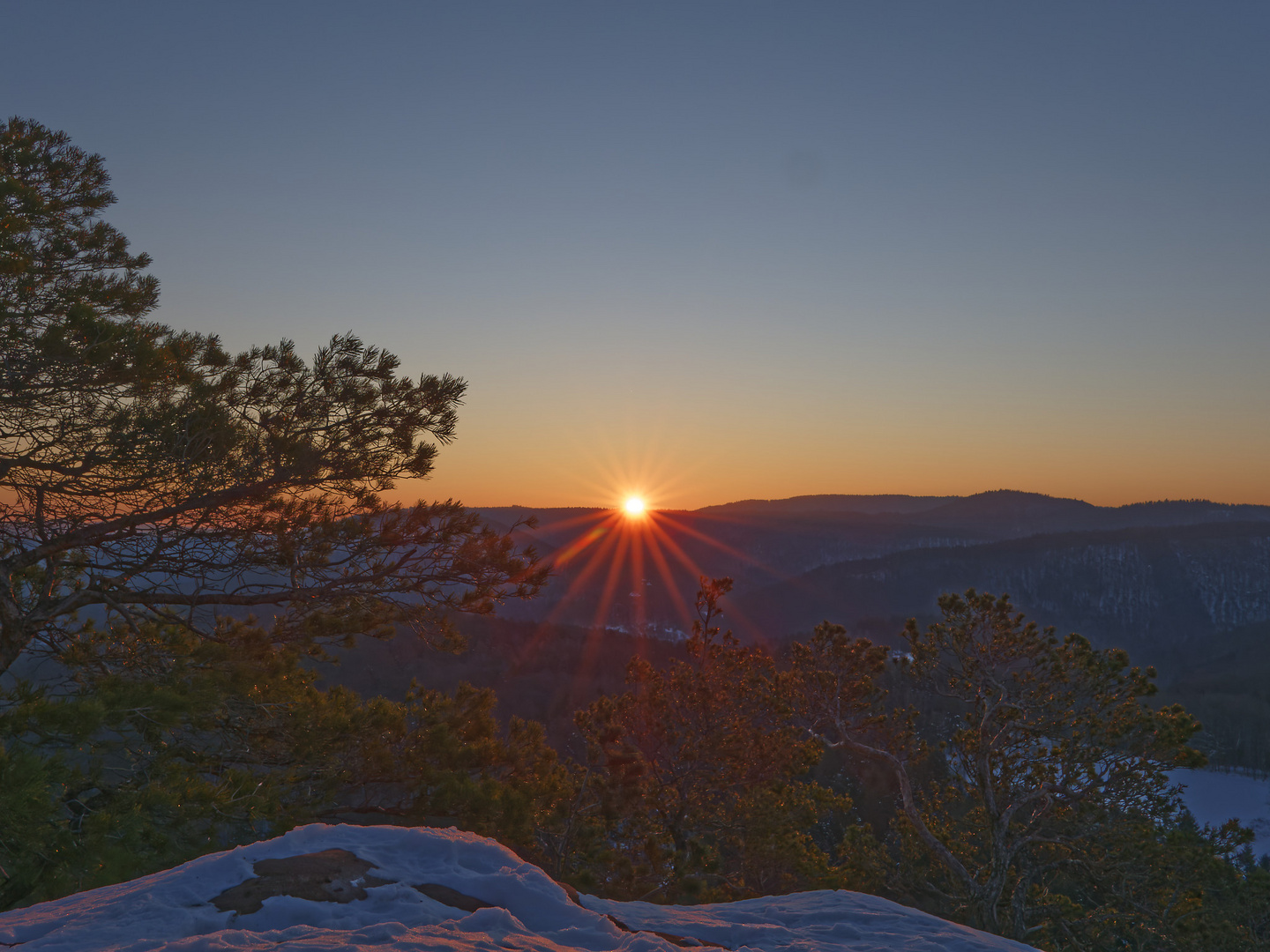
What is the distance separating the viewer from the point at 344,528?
9.23 metres

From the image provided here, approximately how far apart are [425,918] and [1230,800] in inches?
5799

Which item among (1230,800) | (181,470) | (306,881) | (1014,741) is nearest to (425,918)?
(306,881)

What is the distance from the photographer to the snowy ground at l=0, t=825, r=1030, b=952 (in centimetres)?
333

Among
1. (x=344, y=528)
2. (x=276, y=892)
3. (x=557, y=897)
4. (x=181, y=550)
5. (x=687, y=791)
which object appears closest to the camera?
(x=276, y=892)

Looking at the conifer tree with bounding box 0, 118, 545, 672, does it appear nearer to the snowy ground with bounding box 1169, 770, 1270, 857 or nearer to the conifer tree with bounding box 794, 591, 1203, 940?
the conifer tree with bounding box 794, 591, 1203, 940

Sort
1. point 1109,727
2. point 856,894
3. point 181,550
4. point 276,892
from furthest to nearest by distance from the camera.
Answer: point 1109,727
point 181,550
point 856,894
point 276,892

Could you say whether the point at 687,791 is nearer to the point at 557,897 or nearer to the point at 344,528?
the point at 344,528

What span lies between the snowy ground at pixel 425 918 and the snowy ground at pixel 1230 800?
11859 cm

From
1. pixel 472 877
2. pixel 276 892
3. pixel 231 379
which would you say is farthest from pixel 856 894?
pixel 231 379

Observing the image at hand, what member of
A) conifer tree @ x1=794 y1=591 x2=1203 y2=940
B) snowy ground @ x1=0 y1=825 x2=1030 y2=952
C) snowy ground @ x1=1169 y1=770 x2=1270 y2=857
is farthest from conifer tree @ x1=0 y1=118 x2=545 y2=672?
snowy ground @ x1=1169 y1=770 x2=1270 y2=857

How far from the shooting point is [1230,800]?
364ft

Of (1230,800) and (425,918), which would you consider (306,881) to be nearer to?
(425,918)

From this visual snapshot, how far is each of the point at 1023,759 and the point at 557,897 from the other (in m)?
10.7

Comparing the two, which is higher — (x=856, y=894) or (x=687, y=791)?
(x=856, y=894)
